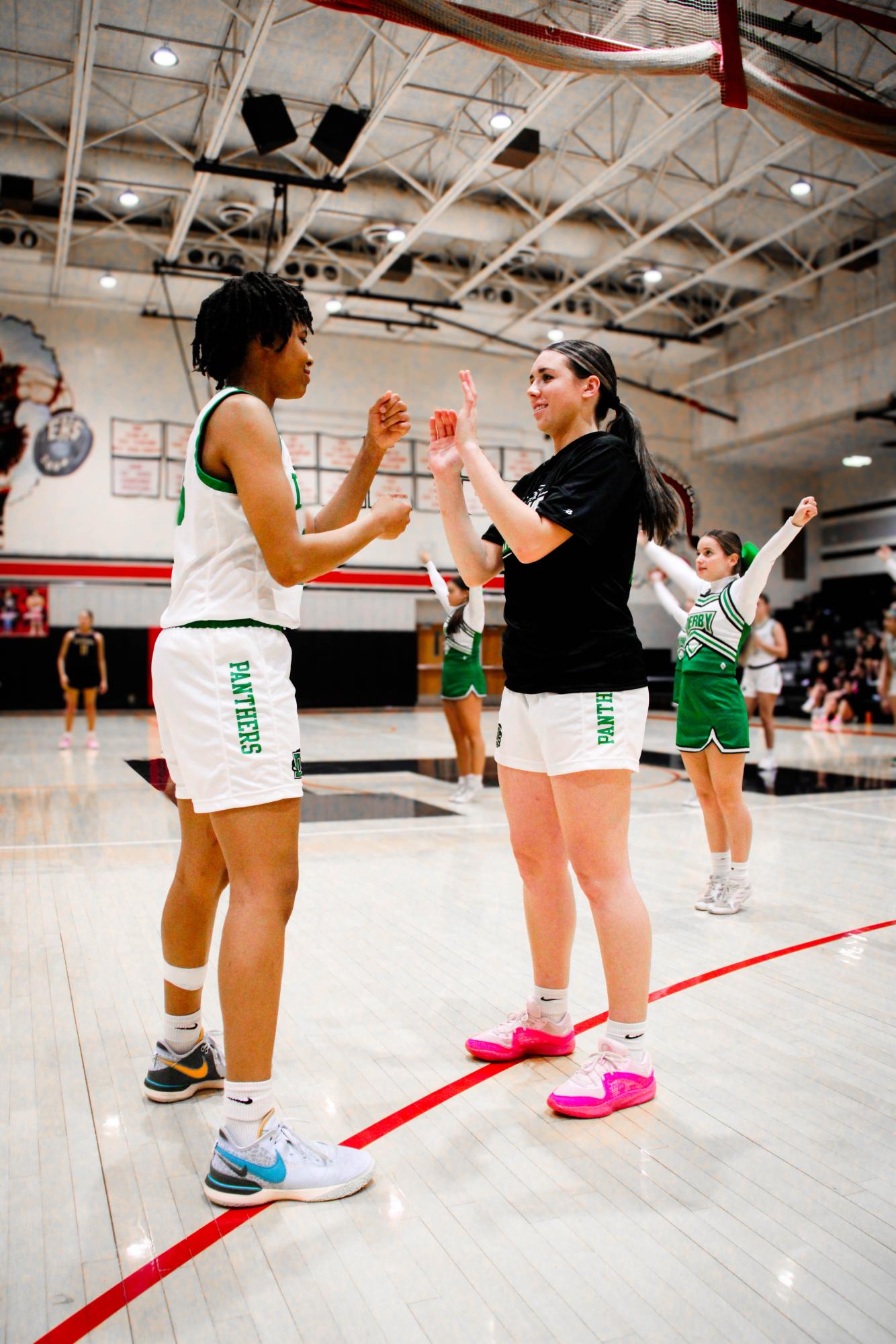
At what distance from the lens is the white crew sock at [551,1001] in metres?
2.80

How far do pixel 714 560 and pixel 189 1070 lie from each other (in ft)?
10.1

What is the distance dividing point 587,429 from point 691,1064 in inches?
68.5

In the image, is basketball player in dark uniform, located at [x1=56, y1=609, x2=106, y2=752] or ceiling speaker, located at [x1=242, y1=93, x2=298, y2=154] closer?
ceiling speaker, located at [x1=242, y1=93, x2=298, y2=154]

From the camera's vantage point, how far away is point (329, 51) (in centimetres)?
1165

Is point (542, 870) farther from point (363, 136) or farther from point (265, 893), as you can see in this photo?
point (363, 136)

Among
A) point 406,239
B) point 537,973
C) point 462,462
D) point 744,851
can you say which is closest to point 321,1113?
point 537,973

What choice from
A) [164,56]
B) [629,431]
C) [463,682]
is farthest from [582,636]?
[164,56]

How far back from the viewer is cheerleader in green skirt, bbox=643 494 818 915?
4.50 metres

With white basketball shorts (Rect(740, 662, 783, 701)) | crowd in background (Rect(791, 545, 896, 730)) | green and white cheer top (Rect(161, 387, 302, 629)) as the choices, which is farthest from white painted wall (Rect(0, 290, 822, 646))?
green and white cheer top (Rect(161, 387, 302, 629))

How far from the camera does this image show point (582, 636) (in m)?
2.51

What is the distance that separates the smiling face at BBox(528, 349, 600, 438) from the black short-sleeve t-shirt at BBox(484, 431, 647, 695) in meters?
0.10

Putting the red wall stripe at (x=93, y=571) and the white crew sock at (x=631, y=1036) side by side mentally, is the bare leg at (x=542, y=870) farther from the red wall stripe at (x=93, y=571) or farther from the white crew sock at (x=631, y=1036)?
the red wall stripe at (x=93, y=571)

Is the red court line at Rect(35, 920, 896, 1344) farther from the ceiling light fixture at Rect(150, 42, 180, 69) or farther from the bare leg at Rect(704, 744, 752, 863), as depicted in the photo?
the ceiling light fixture at Rect(150, 42, 180, 69)

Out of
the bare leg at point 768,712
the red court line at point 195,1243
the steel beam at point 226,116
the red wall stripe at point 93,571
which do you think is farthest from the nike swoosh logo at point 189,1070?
the red wall stripe at point 93,571
